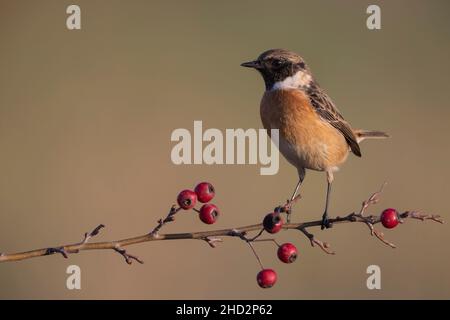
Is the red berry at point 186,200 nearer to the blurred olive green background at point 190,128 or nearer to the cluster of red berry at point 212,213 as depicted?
the cluster of red berry at point 212,213

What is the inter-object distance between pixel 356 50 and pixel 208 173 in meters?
4.03

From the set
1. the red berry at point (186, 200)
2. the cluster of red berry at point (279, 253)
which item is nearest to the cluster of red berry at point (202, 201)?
the red berry at point (186, 200)

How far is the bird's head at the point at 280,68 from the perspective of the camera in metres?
5.10

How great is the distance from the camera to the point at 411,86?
36.5 ft

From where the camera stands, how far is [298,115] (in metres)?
5.15

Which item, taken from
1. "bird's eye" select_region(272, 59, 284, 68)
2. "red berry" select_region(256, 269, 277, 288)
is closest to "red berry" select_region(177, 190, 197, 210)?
"red berry" select_region(256, 269, 277, 288)

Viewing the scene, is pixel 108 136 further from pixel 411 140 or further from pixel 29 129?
pixel 411 140

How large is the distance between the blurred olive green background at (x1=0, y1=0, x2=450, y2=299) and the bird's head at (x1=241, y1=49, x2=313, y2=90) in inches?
101

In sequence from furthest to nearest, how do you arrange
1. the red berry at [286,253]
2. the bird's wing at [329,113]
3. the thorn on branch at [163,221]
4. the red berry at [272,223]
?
1. the bird's wing at [329,113]
2. the red berry at [286,253]
3. the red berry at [272,223]
4. the thorn on branch at [163,221]

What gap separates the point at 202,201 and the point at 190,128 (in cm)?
599

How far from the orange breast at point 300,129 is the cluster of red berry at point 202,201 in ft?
5.13

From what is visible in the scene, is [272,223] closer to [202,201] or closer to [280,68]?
[202,201]

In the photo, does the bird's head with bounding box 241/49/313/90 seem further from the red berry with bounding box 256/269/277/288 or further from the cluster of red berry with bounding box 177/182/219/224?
the red berry with bounding box 256/269/277/288

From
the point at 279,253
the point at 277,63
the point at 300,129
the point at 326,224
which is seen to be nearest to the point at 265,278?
the point at 279,253
